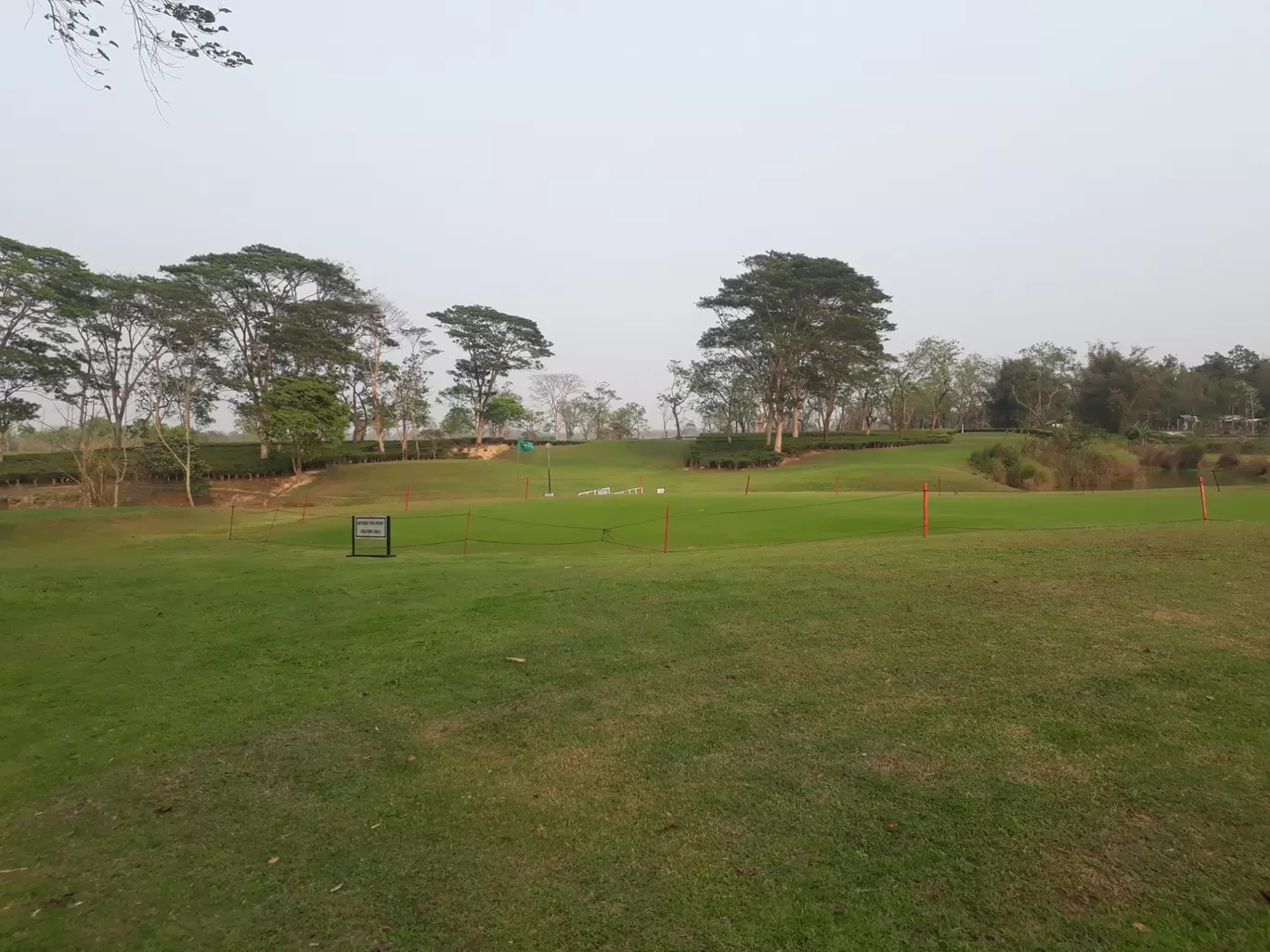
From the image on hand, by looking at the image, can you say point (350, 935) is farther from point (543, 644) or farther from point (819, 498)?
point (819, 498)

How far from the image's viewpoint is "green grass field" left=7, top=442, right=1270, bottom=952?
3.02 metres

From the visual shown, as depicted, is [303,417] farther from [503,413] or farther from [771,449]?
[771,449]

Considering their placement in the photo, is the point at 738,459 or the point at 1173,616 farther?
the point at 738,459

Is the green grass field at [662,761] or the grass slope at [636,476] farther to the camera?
the grass slope at [636,476]

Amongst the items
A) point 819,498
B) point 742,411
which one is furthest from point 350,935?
point 742,411

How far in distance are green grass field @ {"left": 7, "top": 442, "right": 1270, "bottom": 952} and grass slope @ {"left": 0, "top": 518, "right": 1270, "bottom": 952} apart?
0.02 meters

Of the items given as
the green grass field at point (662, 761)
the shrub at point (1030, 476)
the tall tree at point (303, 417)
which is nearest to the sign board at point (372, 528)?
the green grass field at point (662, 761)

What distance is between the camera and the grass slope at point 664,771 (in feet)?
9.86

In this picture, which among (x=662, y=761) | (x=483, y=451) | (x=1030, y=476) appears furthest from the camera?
(x=483, y=451)

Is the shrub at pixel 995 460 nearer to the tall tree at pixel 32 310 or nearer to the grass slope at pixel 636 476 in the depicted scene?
the grass slope at pixel 636 476

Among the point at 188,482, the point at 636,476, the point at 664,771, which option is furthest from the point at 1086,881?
the point at 636,476

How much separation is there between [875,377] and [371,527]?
170 feet

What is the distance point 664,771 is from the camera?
4.33 m

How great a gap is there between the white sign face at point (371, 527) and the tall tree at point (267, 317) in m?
36.1
